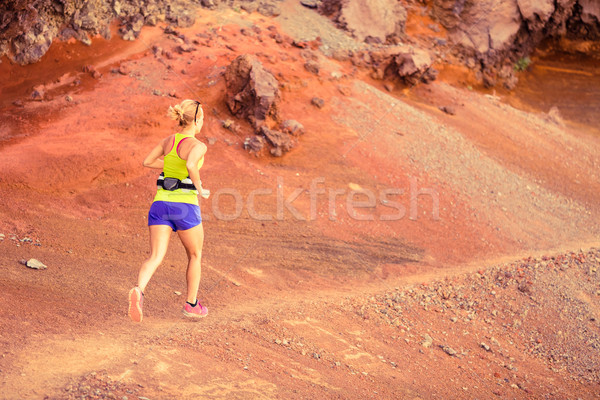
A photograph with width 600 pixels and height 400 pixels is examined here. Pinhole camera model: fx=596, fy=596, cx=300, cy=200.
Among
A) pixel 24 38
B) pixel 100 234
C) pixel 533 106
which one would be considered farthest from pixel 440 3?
pixel 100 234

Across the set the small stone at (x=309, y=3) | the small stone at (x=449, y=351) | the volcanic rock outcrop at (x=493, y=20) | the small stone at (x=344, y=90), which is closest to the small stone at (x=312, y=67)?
the small stone at (x=344, y=90)

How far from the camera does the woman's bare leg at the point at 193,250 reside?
4637 millimetres

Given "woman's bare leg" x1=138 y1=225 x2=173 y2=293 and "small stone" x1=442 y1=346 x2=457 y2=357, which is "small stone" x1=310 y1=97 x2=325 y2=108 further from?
"woman's bare leg" x1=138 y1=225 x2=173 y2=293

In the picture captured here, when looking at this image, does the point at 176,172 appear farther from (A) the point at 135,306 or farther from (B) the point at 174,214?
(A) the point at 135,306

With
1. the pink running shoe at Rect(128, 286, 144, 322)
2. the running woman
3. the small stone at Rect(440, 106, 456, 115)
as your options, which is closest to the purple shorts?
the running woman

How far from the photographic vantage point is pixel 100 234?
7.60 meters

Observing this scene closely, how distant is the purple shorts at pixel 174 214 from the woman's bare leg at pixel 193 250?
0.08 meters

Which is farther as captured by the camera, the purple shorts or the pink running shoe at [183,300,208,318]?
the pink running shoe at [183,300,208,318]

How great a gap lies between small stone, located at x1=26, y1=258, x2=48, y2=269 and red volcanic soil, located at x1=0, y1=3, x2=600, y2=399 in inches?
2.8

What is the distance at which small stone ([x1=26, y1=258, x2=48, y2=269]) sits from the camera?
20.3 feet

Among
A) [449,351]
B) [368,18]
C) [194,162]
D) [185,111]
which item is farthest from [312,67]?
[194,162]

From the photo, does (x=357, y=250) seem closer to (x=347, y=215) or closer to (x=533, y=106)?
(x=347, y=215)

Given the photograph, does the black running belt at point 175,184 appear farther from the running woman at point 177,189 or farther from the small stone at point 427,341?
the small stone at point 427,341

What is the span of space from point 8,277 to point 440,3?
1292cm
